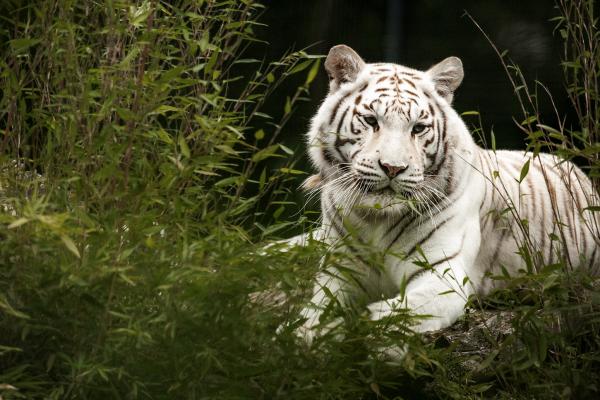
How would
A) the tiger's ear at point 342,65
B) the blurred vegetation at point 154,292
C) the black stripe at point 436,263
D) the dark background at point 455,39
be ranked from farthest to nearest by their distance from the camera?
1. the dark background at point 455,39
2. the tiger's ear at point 342,65
3. the black stripe at point 436,263
4. the blurred vegetation at point 154,292

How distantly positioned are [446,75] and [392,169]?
1.95ft

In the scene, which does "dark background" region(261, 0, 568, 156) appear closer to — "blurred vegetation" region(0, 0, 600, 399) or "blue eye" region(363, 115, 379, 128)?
"blue eye" region(363, 115, 379, 128)

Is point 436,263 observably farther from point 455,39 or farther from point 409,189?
point 455,39

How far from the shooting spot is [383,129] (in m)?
3.32

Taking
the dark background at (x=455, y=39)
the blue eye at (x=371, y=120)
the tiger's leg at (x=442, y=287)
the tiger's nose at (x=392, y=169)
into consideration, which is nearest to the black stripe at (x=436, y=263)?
the tiger's leg at (x=442, y=287)

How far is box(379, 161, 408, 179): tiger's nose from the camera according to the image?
10.4ft

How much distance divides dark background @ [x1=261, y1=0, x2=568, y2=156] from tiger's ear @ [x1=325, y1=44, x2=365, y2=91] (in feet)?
5.68

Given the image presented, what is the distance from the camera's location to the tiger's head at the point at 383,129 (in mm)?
3236

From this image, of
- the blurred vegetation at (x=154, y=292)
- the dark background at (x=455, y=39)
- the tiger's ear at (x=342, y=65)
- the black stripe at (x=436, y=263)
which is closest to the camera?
the blurred vegetation at (x=154, y=292)

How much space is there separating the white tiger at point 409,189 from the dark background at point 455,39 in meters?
1.79

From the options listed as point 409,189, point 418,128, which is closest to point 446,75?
point 418,128

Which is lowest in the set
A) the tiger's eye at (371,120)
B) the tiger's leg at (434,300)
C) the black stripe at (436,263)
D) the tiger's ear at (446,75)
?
the tiger's leg at (434,300)

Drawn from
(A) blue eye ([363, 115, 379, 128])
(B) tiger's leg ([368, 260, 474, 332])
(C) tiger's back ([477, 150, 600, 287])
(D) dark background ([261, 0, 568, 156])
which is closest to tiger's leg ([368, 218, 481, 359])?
(B) tiger's leg ([368, 260, 474, 332])

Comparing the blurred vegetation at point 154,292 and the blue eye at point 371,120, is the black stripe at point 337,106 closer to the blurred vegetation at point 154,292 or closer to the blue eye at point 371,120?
the blue eye at point 371,120
